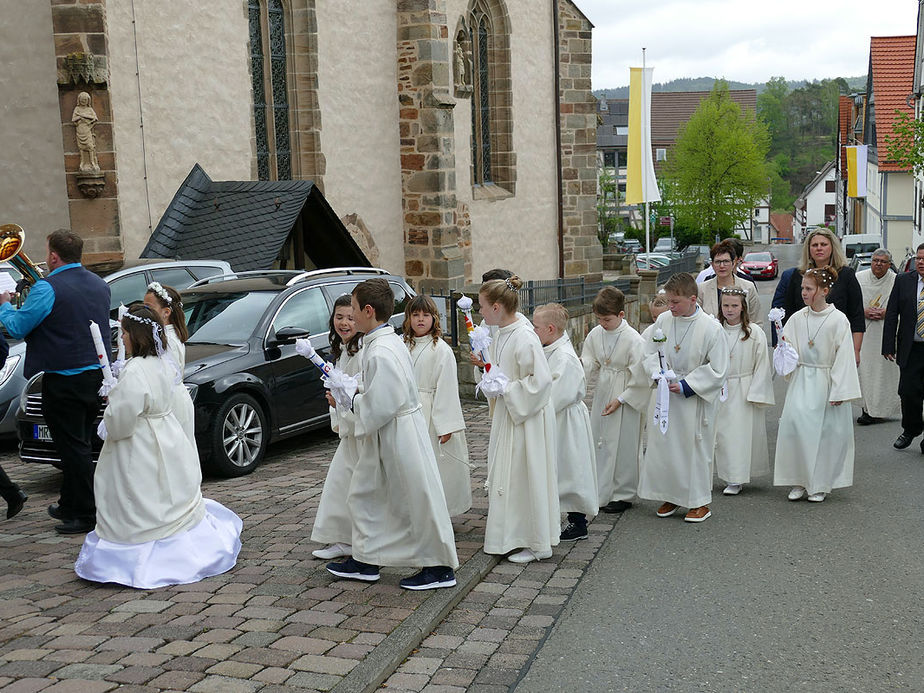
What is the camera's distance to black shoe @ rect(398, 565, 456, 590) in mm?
6098

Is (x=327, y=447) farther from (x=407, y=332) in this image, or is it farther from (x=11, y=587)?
(x=11, y=587)

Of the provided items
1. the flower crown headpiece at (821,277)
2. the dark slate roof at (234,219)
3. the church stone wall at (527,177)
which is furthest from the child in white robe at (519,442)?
the church stone wall at (527,177)

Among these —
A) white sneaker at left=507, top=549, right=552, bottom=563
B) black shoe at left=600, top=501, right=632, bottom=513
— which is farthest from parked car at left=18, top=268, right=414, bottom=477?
white sneaker at left=507, top=549, right=552, bottom=563

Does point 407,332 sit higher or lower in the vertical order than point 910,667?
higher

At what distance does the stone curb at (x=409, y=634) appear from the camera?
4.79 meters

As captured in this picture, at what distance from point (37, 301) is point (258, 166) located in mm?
11734

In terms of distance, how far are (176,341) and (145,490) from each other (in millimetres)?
1222

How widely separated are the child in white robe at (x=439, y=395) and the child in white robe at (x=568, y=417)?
0.66 m

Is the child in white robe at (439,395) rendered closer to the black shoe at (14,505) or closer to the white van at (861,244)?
the black shoe at (14,505)

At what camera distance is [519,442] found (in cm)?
676

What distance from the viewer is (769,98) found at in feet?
460

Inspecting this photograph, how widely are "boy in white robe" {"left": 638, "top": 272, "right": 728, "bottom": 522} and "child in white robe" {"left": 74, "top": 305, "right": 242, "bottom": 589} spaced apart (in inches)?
127

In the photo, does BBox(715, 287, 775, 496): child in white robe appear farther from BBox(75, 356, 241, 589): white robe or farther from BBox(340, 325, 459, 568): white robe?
BBox(75, 356, 241, 589): white robe

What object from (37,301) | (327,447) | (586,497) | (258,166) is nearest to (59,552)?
(37,301)
